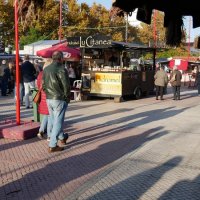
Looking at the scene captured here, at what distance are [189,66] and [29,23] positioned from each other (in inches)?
1275

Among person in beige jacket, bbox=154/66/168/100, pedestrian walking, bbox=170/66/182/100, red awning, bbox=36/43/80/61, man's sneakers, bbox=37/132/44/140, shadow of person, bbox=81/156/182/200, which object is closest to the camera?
shadow of person, bbox=81/156/182/200

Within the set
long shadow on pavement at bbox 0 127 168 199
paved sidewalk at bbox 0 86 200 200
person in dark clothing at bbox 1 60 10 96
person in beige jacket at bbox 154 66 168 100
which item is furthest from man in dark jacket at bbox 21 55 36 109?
person in beige jacket at bbox 154 66 168 100

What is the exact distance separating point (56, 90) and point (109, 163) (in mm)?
1562

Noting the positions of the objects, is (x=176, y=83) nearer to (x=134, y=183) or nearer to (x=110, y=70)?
(x=110, y=70)

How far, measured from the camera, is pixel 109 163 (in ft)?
21.6

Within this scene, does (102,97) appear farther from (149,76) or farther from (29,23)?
(29,23)

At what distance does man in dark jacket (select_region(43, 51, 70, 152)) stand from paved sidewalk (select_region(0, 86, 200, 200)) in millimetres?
384

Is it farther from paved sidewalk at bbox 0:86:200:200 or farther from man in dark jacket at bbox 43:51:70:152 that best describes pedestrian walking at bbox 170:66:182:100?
man in dark jacket at bbox 43:51:70:152

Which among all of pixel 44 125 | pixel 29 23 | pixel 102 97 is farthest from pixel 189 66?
pixel 29 23

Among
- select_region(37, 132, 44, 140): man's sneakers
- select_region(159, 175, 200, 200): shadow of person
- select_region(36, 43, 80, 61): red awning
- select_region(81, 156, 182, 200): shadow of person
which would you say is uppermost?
select_region(36, 43, 80, 61): red awning

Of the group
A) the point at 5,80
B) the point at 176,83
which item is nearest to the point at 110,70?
the point at 176,83

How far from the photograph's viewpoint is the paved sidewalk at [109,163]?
5211mm

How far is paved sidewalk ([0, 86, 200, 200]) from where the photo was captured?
5.21 meters

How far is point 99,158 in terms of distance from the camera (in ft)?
22.5
